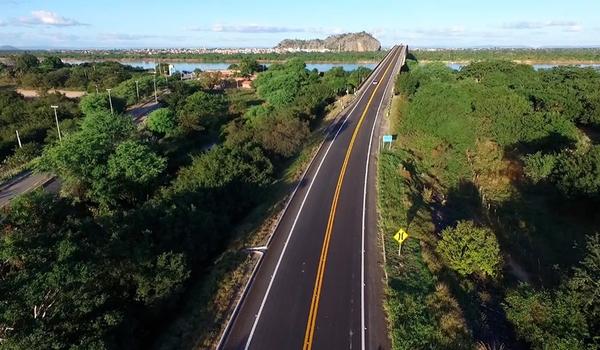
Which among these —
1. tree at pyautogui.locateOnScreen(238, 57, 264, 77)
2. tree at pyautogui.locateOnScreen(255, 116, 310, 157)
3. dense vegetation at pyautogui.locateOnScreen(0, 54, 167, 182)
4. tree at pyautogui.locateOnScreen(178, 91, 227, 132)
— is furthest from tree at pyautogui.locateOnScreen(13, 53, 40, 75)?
tree at pyautogui.locateOnScreen(255, 116, 310, 157)

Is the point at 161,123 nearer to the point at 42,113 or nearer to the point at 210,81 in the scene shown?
the point at 42,113

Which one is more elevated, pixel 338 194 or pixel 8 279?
pixel 8 279

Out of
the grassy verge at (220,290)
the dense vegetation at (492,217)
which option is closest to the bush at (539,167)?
the dense vegetation at (492,217)

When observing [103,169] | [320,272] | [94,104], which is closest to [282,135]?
[103,169]

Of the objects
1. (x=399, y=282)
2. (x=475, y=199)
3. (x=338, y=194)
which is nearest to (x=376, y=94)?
(x=475, y=199)

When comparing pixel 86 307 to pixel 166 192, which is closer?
pixel 86 307

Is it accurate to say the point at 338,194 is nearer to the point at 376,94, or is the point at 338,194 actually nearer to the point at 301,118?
the point at 301,118
